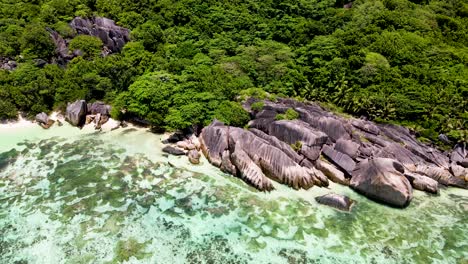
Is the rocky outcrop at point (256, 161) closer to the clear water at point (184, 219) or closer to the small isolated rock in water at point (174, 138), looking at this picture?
the clear water at point (184, 219)

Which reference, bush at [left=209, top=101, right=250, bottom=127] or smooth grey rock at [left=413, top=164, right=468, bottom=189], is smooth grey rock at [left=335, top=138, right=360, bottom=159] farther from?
bush at [left=209, top=101, right=250, bottom=127]

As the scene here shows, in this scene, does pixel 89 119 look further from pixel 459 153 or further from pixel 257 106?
pixel 459 153

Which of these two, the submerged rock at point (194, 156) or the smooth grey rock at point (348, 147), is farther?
the smooth grey rock at point (348, 147)

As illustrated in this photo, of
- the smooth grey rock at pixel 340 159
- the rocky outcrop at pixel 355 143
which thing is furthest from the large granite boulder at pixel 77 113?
the smooth grey rock at pixel 340 159

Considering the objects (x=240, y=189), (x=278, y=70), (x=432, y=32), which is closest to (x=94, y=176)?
(x=240, y=189)

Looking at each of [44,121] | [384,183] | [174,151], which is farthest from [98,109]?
[384,183]

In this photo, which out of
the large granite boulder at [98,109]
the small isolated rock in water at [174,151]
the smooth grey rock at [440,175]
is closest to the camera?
the smooth grey rock at [440,175]
